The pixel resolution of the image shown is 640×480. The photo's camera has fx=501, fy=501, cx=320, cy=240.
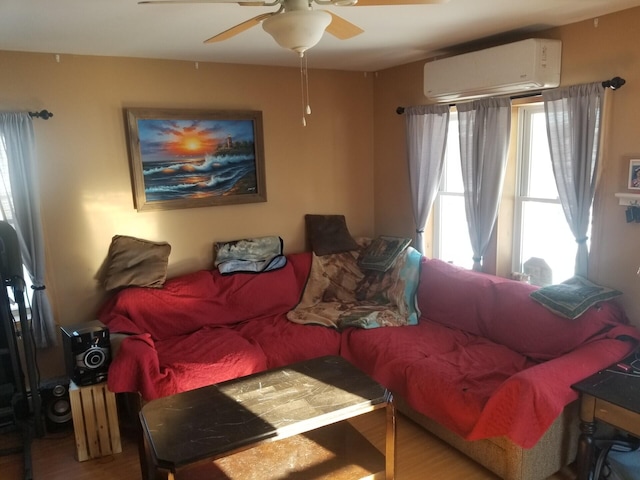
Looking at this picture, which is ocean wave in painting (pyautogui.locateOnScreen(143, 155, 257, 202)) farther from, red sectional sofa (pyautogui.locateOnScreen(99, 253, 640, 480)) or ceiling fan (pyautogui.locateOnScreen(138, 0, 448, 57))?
ceiling fan (pyautogui.locateOnScreen(138, 0, 448, 57))

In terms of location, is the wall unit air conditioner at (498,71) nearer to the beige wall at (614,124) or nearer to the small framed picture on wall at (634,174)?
the beige wall at (614,124)

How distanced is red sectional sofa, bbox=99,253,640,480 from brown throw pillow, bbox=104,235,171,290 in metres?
0.07

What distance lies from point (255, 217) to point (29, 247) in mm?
1631

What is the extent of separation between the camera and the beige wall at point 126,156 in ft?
10.9

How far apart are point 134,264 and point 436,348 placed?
215 cm

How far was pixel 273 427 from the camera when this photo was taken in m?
2.20

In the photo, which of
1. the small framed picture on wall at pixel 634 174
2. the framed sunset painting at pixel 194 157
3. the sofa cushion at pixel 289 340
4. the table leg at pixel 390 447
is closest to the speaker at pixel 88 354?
the sofa cushion at pixel 289 340

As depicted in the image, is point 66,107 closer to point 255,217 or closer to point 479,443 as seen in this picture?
point 255,217

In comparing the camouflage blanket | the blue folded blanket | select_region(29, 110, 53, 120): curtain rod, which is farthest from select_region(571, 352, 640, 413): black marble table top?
select_region(29, 110, 53, 120): curtain rod

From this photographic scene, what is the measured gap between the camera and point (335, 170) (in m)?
4.46

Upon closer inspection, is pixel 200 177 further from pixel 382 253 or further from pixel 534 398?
pixel 534 398

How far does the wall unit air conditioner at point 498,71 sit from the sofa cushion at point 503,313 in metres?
1.24

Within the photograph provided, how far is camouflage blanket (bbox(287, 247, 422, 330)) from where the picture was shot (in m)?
3.61

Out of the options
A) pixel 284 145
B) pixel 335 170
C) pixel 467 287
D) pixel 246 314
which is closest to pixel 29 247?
pixel 246 314
